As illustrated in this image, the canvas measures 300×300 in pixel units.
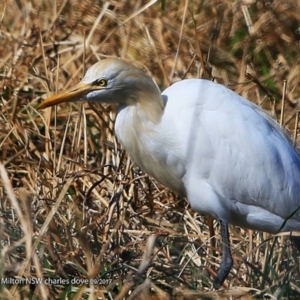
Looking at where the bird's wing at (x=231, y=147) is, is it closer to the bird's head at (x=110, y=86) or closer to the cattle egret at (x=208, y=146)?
the cattle egret at (x=208, y=146)

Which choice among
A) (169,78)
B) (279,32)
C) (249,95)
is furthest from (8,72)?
(279,32)

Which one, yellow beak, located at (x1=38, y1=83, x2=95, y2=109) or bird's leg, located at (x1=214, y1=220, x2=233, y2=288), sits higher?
yellow beak, located at (x1=38, y1=83, x2=95, y2=109)

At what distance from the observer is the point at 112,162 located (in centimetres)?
332

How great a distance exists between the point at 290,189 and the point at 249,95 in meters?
1.00

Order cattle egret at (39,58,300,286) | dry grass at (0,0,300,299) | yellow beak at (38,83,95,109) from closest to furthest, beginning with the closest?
dry grass at (0,0,300,299), yellow beak at (38,83,95,109), cattle egret at (39,58,300,286)

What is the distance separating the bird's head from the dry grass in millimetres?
301

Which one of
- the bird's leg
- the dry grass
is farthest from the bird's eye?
the bird's leg

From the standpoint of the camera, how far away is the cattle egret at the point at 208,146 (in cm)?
263

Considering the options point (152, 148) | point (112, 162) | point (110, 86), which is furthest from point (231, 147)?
point (112, 162)

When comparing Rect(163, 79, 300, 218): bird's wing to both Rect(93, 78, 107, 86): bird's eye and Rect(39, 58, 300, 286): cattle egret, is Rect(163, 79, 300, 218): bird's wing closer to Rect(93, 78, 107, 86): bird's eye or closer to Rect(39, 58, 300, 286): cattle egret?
Rect(39, 58, 300, 286): cattle egret

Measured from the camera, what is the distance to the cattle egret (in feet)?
8.63

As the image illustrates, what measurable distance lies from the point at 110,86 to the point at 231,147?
1.35ft

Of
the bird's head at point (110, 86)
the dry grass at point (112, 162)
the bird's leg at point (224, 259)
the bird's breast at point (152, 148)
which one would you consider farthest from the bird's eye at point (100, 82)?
the bird's leg at point (224, 259)

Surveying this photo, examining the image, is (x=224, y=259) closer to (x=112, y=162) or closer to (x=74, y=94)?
(x=74, y=94)
